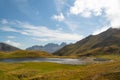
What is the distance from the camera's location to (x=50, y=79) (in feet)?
178

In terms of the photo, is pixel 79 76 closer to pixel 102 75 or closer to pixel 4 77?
pixel 102 75

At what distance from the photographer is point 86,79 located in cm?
4884

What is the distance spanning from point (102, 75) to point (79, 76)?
6780 mm

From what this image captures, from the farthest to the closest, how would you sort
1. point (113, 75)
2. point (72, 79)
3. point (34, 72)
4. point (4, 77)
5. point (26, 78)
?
point (34, 72), point (26, 78), point (72, 79), point (113, 75), point (4, 77)

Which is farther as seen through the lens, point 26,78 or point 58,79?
point 26,78

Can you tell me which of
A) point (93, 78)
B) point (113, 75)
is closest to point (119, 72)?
point (113, 75)

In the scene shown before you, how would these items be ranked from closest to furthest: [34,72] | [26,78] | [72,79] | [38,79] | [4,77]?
[4,77], [72,79], [38,79], [26,78], [34,72]

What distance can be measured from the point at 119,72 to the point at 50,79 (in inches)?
652

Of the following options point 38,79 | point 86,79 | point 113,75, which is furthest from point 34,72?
point 113,75

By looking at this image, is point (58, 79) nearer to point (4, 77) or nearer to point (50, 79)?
point (50, 79)

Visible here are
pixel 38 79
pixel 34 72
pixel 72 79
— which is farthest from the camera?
pixel 34 72

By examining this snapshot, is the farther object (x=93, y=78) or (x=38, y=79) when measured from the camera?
(x=38, y=79)

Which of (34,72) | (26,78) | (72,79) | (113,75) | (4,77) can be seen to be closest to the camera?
(4,77)

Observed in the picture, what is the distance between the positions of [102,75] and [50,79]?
13.0m
